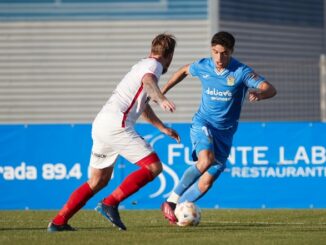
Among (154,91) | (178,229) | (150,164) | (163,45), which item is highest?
(163,45)

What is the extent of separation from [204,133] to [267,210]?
11.3 feet

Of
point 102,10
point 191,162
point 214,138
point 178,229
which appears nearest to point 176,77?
point 214,138

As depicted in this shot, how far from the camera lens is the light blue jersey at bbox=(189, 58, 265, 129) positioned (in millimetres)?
13352

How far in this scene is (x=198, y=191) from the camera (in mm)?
13359

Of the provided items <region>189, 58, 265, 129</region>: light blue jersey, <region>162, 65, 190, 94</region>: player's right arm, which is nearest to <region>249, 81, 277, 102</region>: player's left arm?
<region>189, 58, 265, 129</region>: light blue jersey

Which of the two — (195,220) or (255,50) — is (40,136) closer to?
(195,220)

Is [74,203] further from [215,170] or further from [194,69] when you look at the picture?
[194,69]

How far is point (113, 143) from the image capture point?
39.3 feet

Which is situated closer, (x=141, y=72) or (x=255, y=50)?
(x=141, y=72)

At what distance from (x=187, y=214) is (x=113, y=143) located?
1.26 m

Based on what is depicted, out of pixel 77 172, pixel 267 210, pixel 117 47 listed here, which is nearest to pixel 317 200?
pixel 267 210

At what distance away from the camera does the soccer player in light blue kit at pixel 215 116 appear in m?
13.2

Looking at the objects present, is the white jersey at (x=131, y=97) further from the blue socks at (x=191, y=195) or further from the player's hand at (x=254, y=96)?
the blue socks at (x=191, y=195)

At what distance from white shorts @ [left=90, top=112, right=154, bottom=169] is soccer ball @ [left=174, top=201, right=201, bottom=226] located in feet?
3.10
